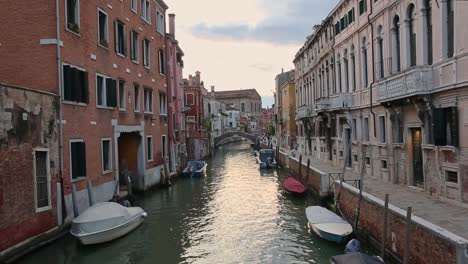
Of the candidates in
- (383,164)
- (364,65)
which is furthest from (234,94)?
(383,164)

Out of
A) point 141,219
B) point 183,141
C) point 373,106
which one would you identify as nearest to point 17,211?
point 141,219

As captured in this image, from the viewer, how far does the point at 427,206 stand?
411 inches

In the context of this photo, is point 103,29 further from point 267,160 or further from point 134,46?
point 267,160

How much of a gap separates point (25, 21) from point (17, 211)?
229 inches

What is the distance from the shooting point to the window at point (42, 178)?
10.8 m

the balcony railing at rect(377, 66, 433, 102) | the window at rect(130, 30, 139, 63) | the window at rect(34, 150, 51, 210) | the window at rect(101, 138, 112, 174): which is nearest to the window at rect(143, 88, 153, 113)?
the window at rect(130, 30, 139, 63)

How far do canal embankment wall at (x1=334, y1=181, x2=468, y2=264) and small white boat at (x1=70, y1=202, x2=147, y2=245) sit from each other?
6.41 metres

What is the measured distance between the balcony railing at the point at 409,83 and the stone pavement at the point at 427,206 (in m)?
2.83

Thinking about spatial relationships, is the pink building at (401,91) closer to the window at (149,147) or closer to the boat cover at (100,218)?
the boat cover at (100,218)

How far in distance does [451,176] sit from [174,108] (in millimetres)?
19662

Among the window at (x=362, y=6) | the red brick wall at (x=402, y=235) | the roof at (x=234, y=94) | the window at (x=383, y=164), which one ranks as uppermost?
the roof at (x=234, y=94)

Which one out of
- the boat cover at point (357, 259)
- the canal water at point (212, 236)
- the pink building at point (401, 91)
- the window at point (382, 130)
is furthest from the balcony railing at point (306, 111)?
the boat cover at point (357, 259)

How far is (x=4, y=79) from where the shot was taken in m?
12.6

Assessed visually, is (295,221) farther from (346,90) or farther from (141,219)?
(346,90)
